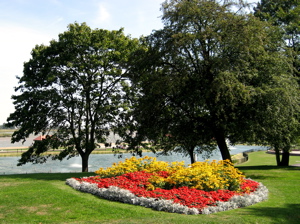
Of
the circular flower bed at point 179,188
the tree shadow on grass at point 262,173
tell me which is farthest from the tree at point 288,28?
the circular flower bed at point 179,188

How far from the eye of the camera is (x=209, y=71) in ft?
61.0

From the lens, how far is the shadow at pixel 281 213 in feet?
27.5

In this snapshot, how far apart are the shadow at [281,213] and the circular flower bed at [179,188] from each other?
2.23 feet

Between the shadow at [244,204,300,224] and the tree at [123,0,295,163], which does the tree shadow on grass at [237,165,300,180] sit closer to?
the tree at [123,0,295,163]

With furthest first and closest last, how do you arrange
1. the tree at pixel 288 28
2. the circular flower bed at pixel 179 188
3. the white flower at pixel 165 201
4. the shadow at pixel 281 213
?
1. the tree at pixel 288 28
2. the circular flower bed at pixel 179 188
3. the white flower at pixel 165 201
4. the shadow at pixel 281 213

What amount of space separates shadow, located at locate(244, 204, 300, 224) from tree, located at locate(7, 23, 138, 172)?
1595 cm

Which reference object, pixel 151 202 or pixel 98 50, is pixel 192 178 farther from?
pixel 98 50

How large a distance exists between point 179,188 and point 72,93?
1615 centimetres

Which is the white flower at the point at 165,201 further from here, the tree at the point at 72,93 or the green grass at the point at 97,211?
the tree at the point at 72,93

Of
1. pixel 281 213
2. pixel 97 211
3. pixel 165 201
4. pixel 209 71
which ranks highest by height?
pixel 209 71

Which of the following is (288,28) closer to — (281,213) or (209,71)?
(209,71)

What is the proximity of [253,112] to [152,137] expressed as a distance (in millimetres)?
6171

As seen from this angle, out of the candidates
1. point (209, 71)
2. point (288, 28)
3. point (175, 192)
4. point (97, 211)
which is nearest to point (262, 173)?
point (209, 71)

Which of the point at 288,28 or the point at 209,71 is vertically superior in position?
the point at 288,28
